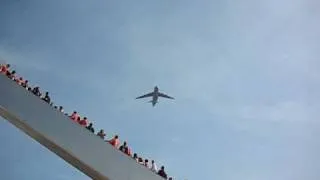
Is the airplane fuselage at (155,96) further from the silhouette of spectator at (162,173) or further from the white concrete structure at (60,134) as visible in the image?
the white concrete structure at (60,134)

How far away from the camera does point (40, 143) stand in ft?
56.6

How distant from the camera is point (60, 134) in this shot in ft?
55.7

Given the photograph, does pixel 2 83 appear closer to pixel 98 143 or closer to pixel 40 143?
pixel 40 143

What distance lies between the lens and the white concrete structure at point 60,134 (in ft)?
55.3

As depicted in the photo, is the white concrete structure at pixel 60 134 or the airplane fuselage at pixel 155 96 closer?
the white concrete structure at pixel 60 134

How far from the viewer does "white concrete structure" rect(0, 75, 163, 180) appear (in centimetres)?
1684

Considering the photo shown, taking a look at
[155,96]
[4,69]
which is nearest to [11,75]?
[4,69]

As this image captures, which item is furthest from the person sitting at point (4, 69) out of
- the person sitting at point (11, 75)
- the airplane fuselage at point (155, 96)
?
the airplane fuselage at point (155, 96)

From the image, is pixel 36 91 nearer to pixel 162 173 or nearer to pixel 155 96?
pixel 162 173

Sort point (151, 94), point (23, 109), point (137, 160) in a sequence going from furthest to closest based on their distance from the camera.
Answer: point (151, 94) → point (137, 160) → point (23, 109)

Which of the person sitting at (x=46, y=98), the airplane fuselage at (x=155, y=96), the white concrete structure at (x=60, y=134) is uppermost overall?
the airplane fuselage at (x=155, y=96)

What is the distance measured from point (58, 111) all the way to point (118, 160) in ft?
8.82

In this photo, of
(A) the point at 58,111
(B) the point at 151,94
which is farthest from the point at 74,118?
(B) the point at 151,94

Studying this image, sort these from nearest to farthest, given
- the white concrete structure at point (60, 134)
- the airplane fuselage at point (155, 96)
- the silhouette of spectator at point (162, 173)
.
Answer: the white concrete structure at point (60, 134), the silhouette of spectator at point (162, 173), the airplane fuselage at point (155, 96)
